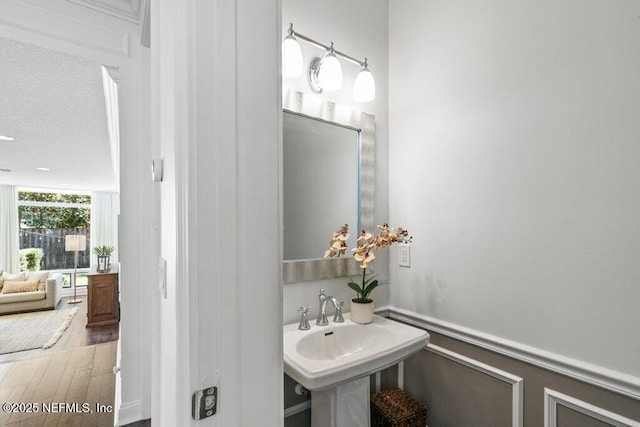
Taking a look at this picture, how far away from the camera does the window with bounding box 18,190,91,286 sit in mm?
6934

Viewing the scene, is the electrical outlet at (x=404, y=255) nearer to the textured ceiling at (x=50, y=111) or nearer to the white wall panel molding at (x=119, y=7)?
the white wall panel molding at (x=119, y=7)

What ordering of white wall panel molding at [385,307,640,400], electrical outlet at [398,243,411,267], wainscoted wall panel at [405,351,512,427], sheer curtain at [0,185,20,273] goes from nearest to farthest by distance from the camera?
white wall panel molding at [385,307,640,400] → wainscoted wall panel at [405,351,512,427] → electrical outlet at [398,243,411,267] → sheer curtain at [0,185,20,273]

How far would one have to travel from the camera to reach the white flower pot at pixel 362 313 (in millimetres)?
1468

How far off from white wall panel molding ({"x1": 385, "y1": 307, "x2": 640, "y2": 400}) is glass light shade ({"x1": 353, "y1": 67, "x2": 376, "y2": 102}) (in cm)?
121

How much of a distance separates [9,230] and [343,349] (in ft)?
28.5

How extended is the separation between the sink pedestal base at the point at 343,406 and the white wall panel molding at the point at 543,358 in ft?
1.63

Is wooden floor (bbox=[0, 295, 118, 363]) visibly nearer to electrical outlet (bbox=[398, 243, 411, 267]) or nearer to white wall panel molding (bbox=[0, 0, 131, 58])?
white wall panel molding (bbox=[0, 0, 131, 58])

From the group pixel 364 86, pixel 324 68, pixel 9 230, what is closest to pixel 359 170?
pixel 364 86

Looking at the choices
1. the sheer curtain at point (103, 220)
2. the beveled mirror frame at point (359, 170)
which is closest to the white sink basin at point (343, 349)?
the beveled mirror frame at point (359, 170)

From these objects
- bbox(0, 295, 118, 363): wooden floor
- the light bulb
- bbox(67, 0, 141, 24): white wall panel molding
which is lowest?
bbox(0, 295, 118, 363): wooden floor

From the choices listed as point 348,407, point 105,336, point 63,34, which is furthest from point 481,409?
point 105,336

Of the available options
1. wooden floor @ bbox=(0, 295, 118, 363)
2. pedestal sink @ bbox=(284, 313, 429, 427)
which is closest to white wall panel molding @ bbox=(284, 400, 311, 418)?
pedestal sink @ bbox=(284, 313, 429, 427)

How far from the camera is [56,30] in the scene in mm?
1401

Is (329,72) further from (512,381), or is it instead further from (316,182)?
(512,381)
